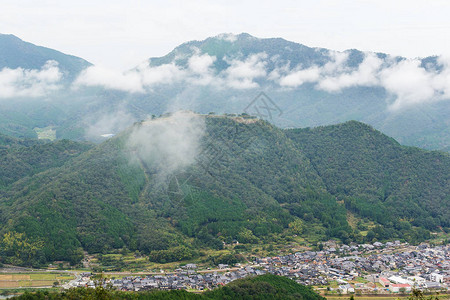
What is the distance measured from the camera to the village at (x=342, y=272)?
51.8 m

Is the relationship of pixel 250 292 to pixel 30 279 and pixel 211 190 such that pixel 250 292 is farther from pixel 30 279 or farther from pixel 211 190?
pixel 211 190

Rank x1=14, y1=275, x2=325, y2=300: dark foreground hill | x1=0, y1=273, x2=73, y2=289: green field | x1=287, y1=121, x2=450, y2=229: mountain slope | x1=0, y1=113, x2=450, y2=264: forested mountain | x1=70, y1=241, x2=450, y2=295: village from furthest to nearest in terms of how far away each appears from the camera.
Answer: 1. x1=287, y1=121, x2=450, y2=229: mountain slope
2. x1=0, y1=113, x2=450, y2=264: forested mountain
3. x1=70, y1=241, x2=450, y2=295: village
4. x1=0, y1=273, x2=73, y2=289: green field
5. x1=14, y1=275, x2=325, y2=300: dark foreground hill

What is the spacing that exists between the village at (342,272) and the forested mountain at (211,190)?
619 cm

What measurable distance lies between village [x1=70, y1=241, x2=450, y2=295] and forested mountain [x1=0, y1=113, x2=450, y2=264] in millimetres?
6186

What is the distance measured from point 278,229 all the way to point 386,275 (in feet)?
70.4

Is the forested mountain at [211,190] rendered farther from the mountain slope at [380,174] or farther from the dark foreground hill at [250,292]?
the dark foreground hill at [250,292]

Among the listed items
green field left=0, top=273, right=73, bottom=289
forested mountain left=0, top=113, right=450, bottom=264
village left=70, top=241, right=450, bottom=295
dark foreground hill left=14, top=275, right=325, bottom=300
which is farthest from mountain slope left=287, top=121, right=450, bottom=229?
green field left=0, top=273, right=73, bottom=289

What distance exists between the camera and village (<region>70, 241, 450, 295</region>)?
51.8 metres

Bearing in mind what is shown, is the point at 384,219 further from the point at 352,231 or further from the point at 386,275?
the point at 386,275

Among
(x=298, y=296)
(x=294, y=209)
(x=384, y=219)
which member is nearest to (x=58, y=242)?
(x=298, y=296)

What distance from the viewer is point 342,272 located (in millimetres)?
58656

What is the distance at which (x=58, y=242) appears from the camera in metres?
59.8

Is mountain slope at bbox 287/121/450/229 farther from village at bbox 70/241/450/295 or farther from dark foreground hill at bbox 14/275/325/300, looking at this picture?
dark foreground hill at bbox 14/275/325/300

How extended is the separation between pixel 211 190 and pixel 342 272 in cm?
2969
